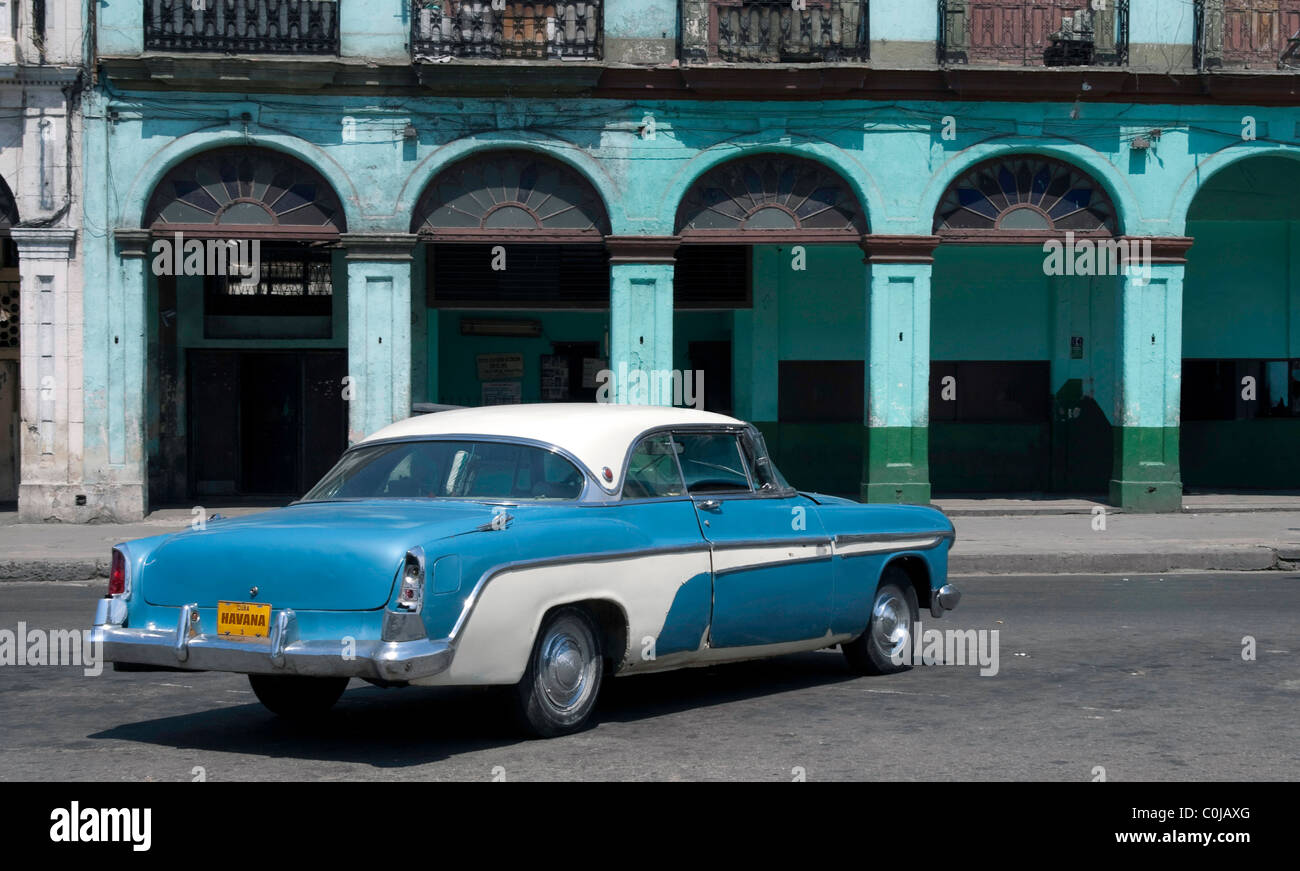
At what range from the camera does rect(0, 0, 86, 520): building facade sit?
19188 mm

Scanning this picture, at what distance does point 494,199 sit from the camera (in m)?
20.0

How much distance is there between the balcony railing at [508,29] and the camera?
19609 mm

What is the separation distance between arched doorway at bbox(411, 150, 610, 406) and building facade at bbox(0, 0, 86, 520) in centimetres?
433

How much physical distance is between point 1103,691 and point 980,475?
16114 millimetres

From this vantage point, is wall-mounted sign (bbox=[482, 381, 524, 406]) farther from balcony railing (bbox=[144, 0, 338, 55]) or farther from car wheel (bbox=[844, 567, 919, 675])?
car wheel (bbox=[844, 567, 919, 675])

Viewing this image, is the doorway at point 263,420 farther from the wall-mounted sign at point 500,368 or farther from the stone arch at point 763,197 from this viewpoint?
the stone arch at point 763,197

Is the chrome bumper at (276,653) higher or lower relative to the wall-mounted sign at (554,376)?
lower

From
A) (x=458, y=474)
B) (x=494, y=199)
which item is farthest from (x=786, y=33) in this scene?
(x=458, y=474)

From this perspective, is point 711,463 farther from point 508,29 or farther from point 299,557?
point 508,29

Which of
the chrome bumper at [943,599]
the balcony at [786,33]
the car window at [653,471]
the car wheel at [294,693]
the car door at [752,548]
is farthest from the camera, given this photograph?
the balcony at [786,33]

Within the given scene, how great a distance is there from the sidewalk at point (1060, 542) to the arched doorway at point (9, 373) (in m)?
2.10

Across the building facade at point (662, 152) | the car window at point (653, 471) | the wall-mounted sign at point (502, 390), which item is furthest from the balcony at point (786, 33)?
the car window at point (653, 471)

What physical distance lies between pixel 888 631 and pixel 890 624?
0.04 metres
